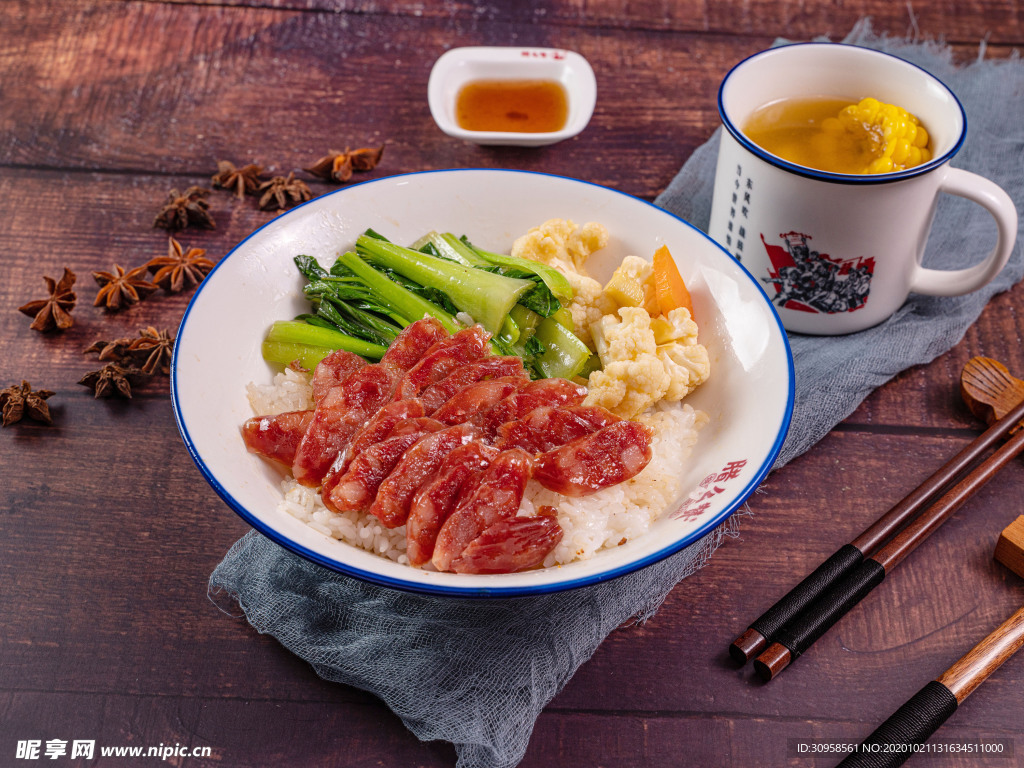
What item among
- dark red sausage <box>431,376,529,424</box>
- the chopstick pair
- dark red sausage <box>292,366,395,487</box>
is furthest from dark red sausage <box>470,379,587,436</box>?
the chopstick pair

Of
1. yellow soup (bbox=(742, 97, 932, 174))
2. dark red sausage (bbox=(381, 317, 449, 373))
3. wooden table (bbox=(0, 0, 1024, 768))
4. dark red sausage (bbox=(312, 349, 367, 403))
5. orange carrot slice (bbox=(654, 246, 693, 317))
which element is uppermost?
yellow soup (bbox=(742, 97, 932, 174))

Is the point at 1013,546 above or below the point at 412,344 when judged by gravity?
below

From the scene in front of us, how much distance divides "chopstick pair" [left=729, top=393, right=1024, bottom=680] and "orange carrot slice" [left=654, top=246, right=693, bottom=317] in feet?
2.81

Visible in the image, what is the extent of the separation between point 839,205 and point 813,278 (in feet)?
0.95

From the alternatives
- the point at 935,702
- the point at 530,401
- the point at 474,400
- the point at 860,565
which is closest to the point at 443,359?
the point at 474,400

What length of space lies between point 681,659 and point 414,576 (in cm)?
82

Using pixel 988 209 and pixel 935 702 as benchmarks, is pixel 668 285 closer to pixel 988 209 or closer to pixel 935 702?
pixel 988 209

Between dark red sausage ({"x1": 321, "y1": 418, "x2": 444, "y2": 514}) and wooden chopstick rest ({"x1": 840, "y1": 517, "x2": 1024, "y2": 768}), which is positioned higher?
dark red sausage ({"x1": 321, "y1": 418, "x2": 444, "y2": 514})

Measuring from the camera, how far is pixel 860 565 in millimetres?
2246

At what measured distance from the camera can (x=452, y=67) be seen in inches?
147

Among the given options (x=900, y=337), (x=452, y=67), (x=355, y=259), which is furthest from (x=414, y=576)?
(x=452, y=67)

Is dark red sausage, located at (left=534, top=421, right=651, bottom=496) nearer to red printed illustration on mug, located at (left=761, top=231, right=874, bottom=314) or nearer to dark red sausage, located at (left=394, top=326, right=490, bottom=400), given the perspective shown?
dark red sausage, located at (left=394, top=326, right=490, bottom=400)

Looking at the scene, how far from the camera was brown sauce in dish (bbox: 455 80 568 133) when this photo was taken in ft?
12.0

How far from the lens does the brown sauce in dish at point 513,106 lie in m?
3.66
